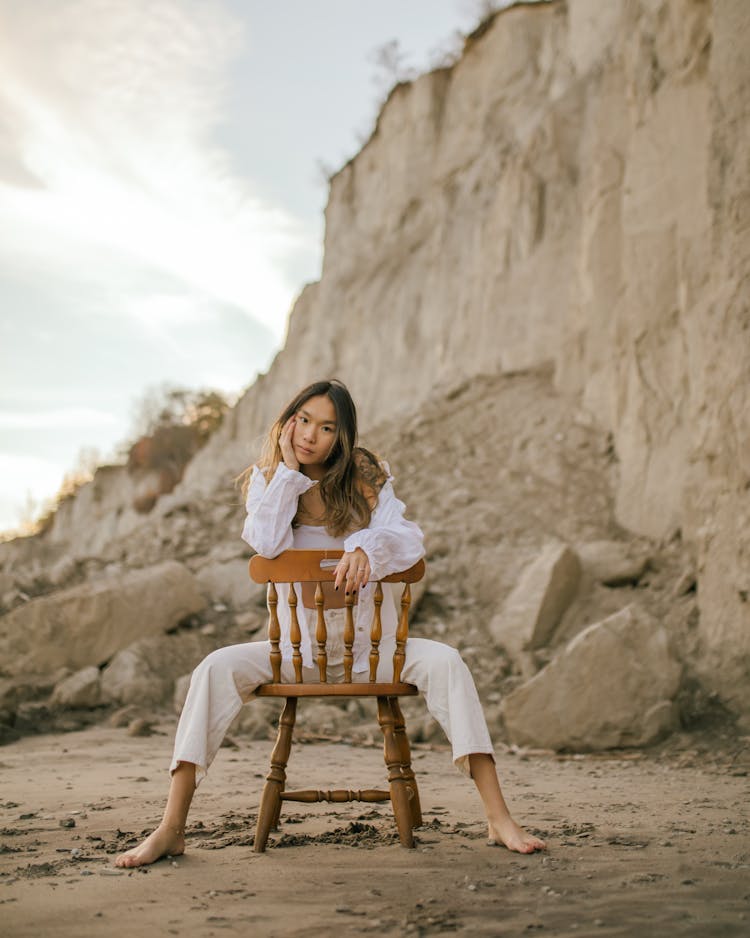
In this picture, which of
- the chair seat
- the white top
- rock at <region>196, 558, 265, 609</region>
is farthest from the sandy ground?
rock at <region>196, 558, 265, 609</region>

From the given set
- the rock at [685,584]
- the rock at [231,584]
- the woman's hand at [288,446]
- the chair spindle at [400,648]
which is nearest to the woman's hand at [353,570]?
the chair spindle at [400,648]

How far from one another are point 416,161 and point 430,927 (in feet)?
54.9

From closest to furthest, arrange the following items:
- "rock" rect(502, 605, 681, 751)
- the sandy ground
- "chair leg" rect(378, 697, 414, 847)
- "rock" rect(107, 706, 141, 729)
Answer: the sandy ground, "chair leg" rect(378, 697, 414, 847), "rock" rect(502, 605, 681, 751), "rock" rect(107, 706, 141, 729)

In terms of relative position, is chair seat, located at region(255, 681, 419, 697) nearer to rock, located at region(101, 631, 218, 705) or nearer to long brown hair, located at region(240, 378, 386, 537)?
long brown hair, located at region(240, 378, 386, 537)

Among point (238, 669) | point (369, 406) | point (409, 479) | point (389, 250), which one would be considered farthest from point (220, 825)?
point (389, 250)

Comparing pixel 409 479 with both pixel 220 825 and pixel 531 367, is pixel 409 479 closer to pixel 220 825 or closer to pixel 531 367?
A: pixel 531 367

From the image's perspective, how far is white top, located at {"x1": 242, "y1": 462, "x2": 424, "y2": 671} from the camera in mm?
3279

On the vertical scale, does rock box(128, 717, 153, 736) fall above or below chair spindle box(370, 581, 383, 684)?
below

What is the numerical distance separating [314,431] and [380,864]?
4.93 ft

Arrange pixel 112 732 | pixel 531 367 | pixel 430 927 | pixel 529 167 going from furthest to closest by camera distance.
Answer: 1. pixel 529 167
2. pixel 531 367
3. pixel 112 732
4. pixel 430 927

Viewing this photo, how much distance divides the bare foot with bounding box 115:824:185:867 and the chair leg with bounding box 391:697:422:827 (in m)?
0.78

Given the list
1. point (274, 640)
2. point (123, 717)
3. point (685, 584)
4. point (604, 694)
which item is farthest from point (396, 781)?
point (685, 584)

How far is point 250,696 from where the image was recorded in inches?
130

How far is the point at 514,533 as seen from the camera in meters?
9.53
